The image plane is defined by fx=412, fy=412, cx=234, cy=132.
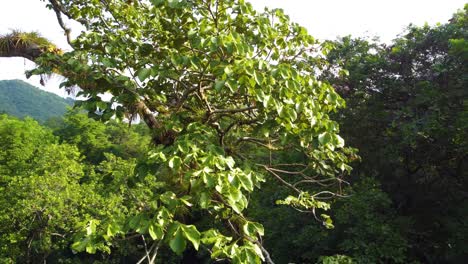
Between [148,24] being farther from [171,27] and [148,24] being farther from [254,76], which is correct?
[254,76]

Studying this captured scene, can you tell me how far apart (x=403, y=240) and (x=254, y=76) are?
894 centimetres

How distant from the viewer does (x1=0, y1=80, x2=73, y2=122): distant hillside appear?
83125 millimetres

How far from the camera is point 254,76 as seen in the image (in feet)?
8.86

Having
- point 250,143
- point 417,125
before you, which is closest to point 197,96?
point 250,143

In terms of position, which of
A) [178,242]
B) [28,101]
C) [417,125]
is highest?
[28,101]

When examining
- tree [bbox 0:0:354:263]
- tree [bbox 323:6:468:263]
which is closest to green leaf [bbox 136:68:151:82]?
tree [bbox 0:0:354:263]

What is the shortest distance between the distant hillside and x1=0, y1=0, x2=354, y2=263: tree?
8282 cm

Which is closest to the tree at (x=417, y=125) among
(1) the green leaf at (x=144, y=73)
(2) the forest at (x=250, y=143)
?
(2) the forest at (x=250, y=143)

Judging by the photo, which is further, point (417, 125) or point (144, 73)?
point (417, 125)

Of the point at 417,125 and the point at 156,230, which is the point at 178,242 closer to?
the point at 156,230

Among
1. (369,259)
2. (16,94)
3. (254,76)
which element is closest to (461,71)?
(369,259)

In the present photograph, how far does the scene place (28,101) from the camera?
3494 inches

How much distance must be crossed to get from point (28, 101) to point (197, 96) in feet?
314

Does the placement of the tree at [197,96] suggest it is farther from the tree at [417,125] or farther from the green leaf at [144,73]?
the tree at [417,125]
